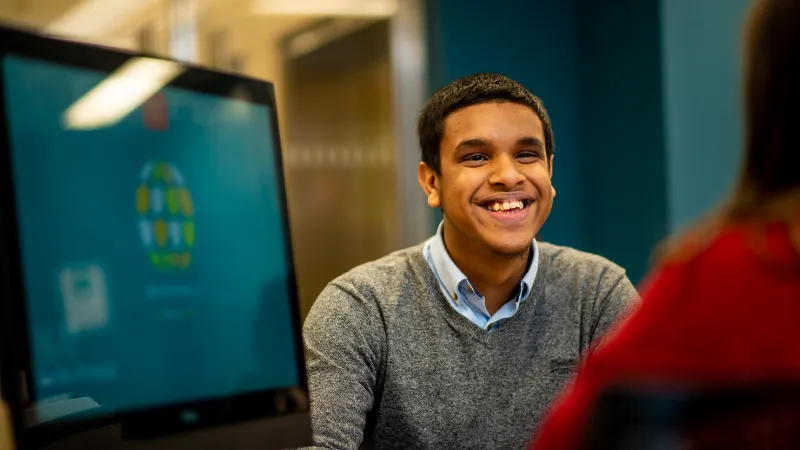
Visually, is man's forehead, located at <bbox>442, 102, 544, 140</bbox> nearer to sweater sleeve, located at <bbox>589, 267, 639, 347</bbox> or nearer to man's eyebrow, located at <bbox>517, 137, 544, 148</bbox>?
man's eyebrow, located at <bbox>517, 137, 544, 148</bbox>

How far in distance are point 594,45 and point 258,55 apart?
1399mm

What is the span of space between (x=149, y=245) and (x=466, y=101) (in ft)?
3.23

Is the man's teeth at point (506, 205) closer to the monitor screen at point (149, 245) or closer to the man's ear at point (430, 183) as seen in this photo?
the man's ear at point (430, 183)

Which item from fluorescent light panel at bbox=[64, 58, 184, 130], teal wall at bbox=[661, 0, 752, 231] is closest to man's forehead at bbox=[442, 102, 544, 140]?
fluorescent light panel at bbox=[64, 58, 184, 130]

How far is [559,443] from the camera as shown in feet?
1.92

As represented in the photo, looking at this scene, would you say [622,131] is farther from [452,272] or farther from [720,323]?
[720,323]

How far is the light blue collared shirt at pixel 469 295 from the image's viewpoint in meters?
1.70

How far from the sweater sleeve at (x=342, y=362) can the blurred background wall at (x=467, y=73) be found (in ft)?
5.97

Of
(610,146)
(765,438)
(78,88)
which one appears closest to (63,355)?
(78,88)

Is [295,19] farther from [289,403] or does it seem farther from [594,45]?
[289,403]

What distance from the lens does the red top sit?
1.77 ft

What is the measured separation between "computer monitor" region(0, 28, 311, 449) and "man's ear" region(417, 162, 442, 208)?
0.82 m

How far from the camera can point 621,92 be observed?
147 inches

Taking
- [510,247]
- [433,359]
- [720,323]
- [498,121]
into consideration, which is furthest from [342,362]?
[720,323]
